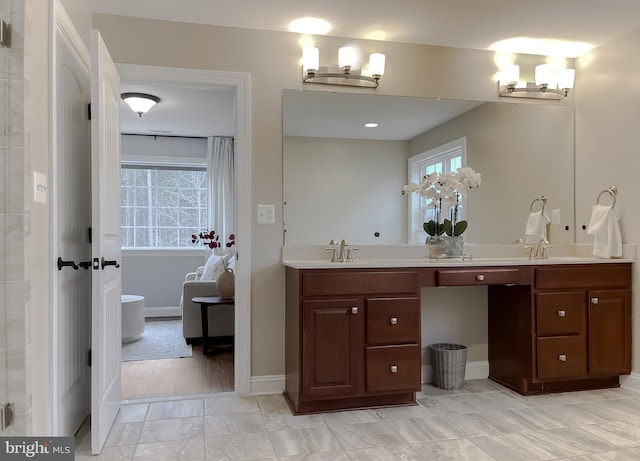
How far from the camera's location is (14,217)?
1668 mm

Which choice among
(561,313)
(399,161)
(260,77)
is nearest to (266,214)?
(260,77)

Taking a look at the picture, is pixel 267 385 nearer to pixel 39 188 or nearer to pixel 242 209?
pixel 242 209

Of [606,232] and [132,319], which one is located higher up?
[606,232]

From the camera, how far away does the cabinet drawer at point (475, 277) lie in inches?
113

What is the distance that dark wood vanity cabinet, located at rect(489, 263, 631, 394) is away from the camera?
2963 millimetres

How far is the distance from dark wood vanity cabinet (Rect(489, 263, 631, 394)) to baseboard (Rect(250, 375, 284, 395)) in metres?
1.53

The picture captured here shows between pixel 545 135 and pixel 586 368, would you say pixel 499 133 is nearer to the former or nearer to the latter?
pixel 545 135

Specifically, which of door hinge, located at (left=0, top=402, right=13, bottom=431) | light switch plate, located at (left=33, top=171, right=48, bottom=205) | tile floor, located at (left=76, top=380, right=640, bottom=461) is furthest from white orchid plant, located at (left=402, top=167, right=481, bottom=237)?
door hinge, located at (left=0, top=402, right=13, bottom=431)

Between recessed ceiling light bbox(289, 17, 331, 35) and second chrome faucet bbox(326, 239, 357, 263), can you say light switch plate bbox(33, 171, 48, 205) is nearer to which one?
second chrome faucet bbox(326, 239, 357, 263)

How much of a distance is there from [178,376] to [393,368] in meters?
1.65

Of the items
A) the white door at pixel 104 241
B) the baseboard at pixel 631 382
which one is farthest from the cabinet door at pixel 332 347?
the baseboard at pixel 631 382

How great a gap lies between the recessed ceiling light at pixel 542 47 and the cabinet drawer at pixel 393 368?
2165mm

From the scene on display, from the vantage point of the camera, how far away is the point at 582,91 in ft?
11.5

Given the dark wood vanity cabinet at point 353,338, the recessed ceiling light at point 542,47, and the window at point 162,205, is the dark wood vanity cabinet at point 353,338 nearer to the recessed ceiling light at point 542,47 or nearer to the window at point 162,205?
the recessed ceiling light at point 542,47
